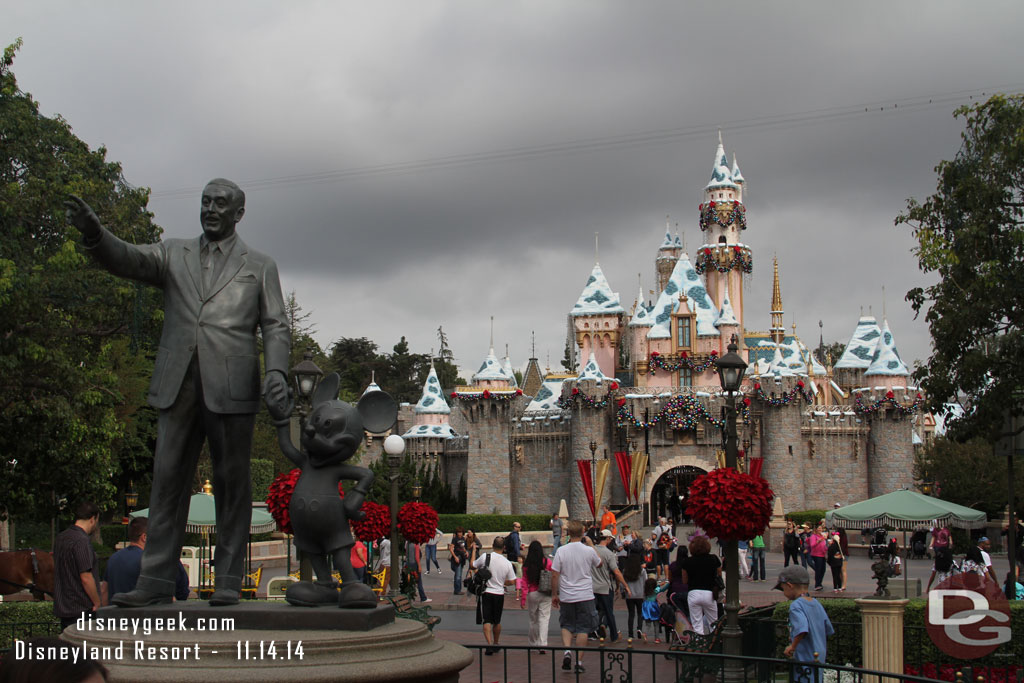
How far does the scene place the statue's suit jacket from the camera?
221 inches

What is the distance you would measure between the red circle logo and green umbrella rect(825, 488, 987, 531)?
4.72 metres

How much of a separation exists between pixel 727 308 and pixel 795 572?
39.9 meters

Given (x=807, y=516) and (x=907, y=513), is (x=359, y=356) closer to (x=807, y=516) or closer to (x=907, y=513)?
(x=807, y=516)

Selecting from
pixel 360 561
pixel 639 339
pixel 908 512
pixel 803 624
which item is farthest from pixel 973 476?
pixel 803 624

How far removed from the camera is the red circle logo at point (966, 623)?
9984 millimetres

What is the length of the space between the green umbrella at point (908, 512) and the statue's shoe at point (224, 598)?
11795mm

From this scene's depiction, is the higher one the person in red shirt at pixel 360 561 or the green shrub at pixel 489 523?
the person in red shirt at pixel 360 561

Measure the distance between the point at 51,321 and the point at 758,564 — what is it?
13939 mm

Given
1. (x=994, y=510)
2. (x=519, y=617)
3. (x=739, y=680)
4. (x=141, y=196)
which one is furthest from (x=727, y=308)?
(x=739, y=680)

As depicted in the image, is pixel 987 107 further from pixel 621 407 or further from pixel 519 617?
pixel 621 407

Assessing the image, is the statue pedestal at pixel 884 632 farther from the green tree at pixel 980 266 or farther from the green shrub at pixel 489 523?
the green shrub at pixel 489 523

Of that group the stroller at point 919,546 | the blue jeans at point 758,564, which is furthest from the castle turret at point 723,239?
the blue jeans at point 758,564

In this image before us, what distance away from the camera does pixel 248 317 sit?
5.78 metres

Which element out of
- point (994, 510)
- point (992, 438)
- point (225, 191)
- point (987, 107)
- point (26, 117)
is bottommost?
point (994, 510)
